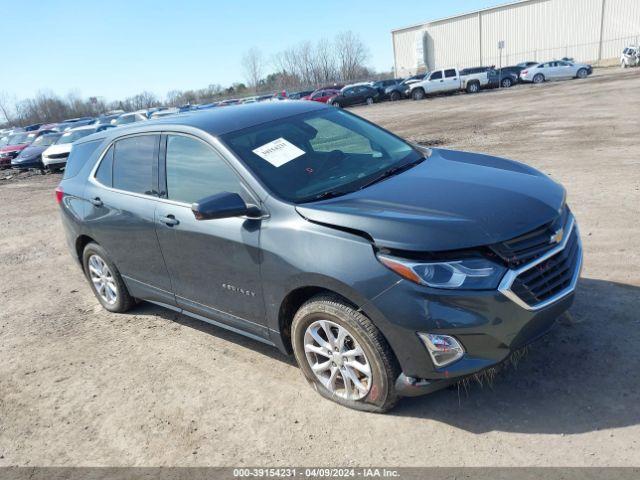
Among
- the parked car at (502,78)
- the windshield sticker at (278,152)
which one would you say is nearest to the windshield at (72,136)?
the windshield sticker at (278,152)

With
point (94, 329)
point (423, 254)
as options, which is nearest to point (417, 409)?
point (423, 254)

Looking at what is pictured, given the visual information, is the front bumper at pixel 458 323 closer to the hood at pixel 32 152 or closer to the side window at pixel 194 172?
the side window at pixel 194 172

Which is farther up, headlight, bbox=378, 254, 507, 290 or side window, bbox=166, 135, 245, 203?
side window, bbox=166, 135, 245, 203

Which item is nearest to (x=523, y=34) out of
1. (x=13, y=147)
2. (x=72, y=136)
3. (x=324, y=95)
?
(x=324, y=95)

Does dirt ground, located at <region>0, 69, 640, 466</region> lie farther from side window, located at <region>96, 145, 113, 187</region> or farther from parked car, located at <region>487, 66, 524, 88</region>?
parked car, located at <region>487, 66, 524, 88</region>

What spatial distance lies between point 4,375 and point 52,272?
3029mm

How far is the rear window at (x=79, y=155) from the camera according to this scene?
17.5 feet

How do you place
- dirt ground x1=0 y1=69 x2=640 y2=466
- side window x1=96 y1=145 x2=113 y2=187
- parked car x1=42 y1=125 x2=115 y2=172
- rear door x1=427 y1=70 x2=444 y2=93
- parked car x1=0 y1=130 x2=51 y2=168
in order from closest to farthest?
dirt ground x1=0 y1=69 x2=640 y2=466 → side window x1=96 y1=145 x2=113 y2=187 → parked car x1=42 y1=125 x2=115 y2=172 → parked car x1=0 y1=130 x2=51 y2=168 → rear door x1=427 y1=70 x2=444 y2=93

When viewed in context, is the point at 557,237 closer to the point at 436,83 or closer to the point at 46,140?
the point at 46,140

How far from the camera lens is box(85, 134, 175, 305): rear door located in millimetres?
4371

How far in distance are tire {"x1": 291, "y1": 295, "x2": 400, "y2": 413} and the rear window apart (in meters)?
3.17

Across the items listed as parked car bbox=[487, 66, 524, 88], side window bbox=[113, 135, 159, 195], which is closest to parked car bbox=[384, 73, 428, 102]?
parked car bbox=[487, 66, 524, 88]

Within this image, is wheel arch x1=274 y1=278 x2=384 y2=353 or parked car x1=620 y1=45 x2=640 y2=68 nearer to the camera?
wheel arch x1=274 y1=278 x2=384 y2=353

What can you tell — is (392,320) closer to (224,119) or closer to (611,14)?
(224,119)
